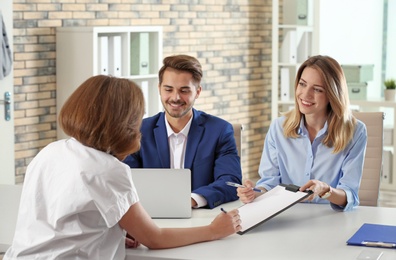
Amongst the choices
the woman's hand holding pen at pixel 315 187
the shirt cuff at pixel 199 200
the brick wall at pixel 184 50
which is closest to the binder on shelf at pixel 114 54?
the brick wall at pixel 184 50

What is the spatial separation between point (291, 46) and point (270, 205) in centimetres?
521

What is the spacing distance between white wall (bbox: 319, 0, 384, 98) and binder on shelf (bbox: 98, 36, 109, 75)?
3267 mm

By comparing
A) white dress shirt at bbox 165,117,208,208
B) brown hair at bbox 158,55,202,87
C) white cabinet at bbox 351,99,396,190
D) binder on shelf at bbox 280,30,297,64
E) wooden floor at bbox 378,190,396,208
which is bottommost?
wooden floor at bbox 378,190,396,208

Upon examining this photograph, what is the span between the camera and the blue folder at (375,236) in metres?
2.67

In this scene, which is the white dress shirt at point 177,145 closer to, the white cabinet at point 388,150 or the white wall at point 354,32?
the white cabinet at point 388,150

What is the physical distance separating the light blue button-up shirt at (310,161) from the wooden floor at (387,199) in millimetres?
3607

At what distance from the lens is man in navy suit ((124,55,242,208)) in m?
3.52

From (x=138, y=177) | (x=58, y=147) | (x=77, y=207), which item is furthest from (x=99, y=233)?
(x=138, y=177)

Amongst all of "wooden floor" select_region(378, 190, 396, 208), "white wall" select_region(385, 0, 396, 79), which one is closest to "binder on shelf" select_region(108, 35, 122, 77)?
"wooden floor" select_region(378, 190, 396, 208)

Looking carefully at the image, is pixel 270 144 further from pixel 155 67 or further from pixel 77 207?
pixel 155 67

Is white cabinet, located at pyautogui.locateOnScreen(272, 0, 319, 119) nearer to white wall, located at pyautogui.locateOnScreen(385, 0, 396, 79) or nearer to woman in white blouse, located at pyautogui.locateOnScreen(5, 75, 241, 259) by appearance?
white wall, located at pyautogui.locateOnScreen(385, 0, 396, 79)

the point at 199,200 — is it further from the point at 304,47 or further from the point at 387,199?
the point at 304,47

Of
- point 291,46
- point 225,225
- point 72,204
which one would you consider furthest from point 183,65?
point 291,46

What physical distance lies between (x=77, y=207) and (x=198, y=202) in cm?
99
